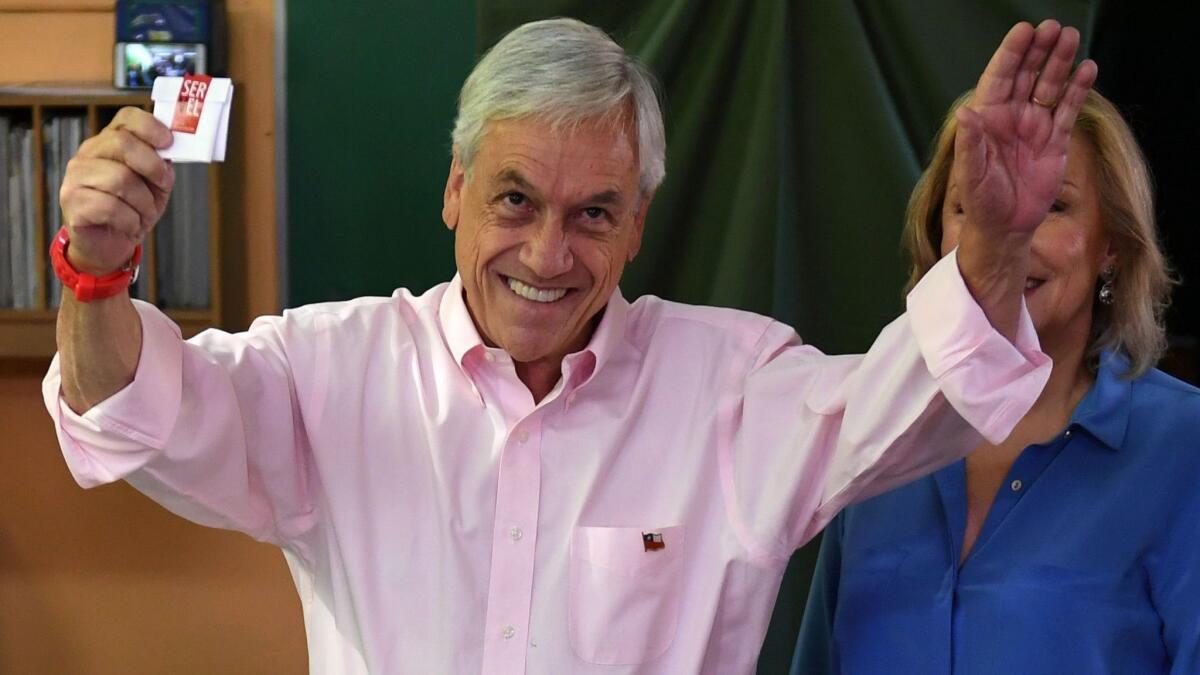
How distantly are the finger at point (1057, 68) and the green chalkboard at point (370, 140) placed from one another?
1.41 meters

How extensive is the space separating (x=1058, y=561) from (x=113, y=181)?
123cm

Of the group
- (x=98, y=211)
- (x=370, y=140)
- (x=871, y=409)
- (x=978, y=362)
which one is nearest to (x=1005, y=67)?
(x=978, y=362)

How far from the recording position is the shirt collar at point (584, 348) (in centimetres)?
173

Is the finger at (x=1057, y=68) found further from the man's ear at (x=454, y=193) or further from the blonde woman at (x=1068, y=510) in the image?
the man's ear at (x=454, y=193)

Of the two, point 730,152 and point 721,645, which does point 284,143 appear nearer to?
point 730,152

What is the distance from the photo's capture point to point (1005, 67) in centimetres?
133


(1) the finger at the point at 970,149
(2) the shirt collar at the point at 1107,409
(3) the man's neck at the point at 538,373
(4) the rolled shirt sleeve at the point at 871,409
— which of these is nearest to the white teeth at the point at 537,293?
(3) the man's neck at the point at 538,373

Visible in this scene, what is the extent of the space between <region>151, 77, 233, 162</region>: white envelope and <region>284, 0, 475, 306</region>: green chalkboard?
3.98 feet

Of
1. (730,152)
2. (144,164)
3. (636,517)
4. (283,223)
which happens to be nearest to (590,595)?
(636,517)

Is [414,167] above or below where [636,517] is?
above

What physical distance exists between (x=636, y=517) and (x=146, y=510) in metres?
1.37

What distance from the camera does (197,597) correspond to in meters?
2.65

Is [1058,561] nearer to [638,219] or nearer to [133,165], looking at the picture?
[638,219]

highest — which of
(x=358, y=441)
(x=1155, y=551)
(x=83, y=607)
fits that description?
(x=358, y=441)
